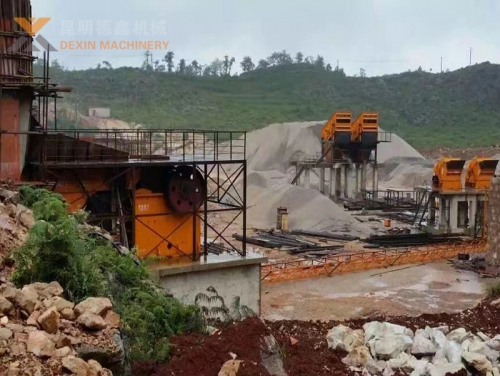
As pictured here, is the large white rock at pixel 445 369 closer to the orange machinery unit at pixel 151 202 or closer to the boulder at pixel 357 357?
the boulder at pixel 357 357

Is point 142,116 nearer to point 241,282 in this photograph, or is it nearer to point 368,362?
point 241,282

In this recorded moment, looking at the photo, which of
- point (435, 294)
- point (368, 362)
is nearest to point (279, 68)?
point (435, 294)

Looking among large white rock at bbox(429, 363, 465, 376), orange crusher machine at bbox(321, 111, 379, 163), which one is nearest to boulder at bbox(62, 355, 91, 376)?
large white rock at bbox(429, 363, 465, 376)

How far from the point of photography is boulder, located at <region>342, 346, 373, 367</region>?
8023mm

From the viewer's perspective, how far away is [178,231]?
17.2 meters

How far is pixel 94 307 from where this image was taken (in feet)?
21.9

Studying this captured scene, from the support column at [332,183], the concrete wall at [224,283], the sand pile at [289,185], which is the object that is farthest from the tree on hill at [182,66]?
the concrete wall at [224,283]

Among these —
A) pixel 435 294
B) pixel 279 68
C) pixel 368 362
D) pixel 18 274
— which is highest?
pixel 279 68

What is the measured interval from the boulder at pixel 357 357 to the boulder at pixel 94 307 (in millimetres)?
3042

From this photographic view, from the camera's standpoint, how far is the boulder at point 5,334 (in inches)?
224

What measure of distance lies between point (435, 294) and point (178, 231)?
29.9ft

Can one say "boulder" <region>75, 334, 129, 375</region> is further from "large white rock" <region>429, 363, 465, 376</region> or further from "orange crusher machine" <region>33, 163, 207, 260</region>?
"orange crusher machine" <region>33, 163, 207, 260</region>

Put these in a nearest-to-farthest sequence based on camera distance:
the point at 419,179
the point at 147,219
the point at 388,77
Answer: the point at 147,219 → the point at 419,179 → the point at 388,77

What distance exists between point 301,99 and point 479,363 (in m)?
102
